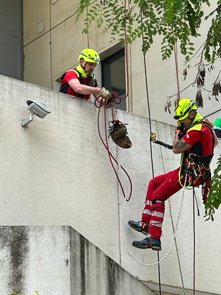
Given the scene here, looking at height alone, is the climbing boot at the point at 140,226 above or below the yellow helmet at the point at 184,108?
below

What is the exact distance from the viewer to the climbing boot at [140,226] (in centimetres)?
1090

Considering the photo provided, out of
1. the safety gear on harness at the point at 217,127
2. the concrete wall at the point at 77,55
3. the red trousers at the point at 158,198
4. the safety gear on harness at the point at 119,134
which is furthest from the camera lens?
the concrete wall at the point at 77,55

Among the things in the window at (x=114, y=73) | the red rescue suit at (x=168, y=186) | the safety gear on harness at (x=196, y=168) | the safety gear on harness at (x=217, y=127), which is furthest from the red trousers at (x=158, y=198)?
the window at (x=114, y=73)

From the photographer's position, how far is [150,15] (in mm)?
9672

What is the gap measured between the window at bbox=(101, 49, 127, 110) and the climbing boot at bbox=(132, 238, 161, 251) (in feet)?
18.6

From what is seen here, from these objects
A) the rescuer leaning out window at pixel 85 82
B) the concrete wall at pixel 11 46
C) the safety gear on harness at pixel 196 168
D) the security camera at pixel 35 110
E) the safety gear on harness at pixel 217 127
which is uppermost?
the concrete wall at pixel 11 46

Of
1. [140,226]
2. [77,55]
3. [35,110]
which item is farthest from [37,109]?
[77,55]

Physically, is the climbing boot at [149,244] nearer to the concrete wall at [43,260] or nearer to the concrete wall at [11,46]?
the concrete wall at [43,260]

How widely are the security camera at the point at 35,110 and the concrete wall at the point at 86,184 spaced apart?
100mm

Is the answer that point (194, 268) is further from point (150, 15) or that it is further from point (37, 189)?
point (150, 15)

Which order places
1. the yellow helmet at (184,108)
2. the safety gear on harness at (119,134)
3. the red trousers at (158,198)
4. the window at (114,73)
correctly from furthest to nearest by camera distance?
1. the window at (114,73)
2. the safety gear on harness at (119,134)
3. the yellow helmet at (184,108)
4. the red trousers at (158,198)

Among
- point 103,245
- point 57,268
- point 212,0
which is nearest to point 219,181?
point 57,268

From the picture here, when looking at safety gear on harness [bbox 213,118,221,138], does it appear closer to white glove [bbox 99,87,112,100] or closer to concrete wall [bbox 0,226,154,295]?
white glove [bbox 99,87,112,100]

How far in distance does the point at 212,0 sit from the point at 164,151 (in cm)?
320
